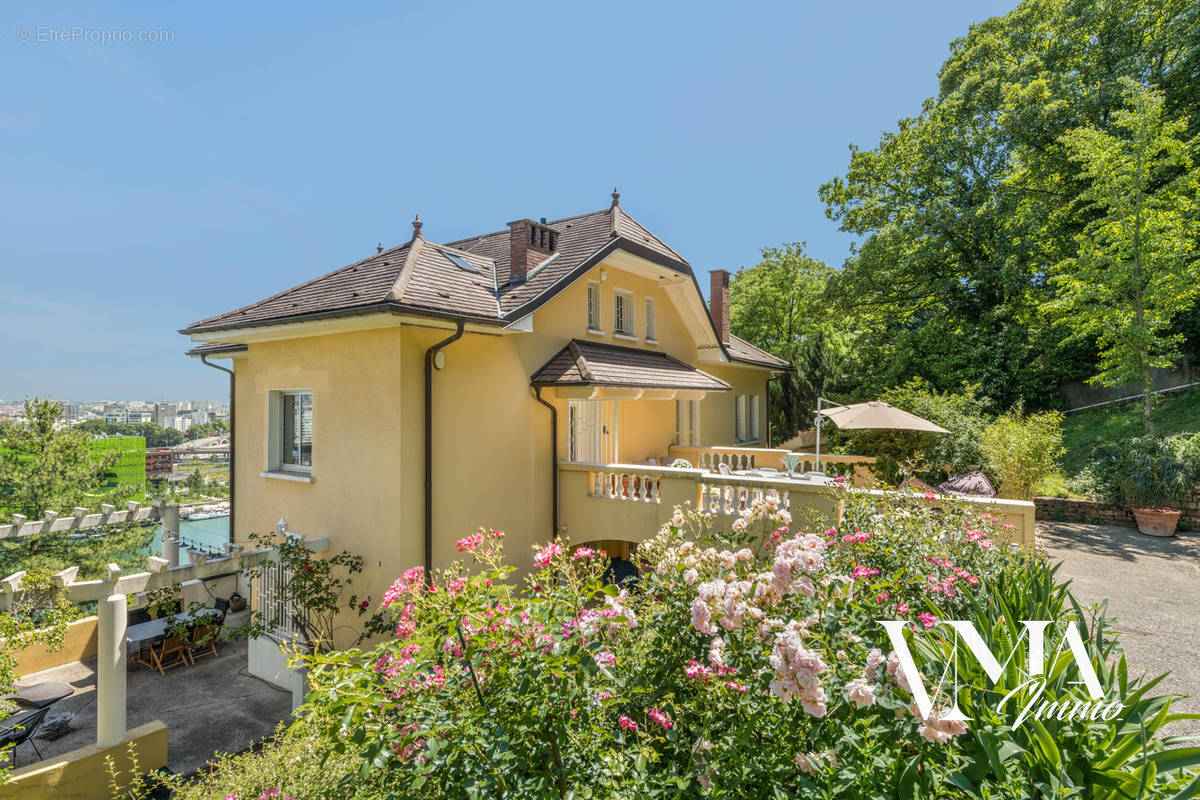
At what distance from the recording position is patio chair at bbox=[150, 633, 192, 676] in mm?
11712

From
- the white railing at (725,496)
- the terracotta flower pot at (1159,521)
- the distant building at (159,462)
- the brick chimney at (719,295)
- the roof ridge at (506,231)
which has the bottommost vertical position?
the distant building at (159,462)

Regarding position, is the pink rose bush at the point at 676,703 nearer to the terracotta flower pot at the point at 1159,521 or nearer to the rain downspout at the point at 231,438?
the rain downspout at the point at 231,438

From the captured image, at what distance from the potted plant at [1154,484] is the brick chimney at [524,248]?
16325mm

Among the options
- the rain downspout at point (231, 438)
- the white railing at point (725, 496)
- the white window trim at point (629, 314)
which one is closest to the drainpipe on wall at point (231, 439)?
the rain downspout at point (231, 438)

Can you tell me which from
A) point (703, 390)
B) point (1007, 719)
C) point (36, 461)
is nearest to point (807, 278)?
point (703, 390)

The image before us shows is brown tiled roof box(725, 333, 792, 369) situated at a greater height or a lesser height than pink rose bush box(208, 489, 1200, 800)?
greater

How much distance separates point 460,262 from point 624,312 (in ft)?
17.0

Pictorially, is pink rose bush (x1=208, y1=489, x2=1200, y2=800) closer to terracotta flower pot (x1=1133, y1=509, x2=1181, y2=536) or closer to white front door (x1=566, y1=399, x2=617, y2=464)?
white front door (x1=566, y1=399, x2=617, y2=464)

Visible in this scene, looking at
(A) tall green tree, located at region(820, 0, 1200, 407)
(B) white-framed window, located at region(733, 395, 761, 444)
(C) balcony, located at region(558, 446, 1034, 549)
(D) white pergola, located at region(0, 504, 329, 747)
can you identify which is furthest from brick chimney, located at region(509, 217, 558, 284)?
(A) tall green tree, located at region(820, 0, 1200, 407)

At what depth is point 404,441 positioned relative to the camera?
9695 mm

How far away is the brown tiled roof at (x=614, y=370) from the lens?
1214 cm

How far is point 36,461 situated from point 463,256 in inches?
1358

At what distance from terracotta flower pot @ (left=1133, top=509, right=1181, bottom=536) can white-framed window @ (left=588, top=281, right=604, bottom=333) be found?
14.4 meters

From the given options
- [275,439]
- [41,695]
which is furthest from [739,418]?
[41,695]
